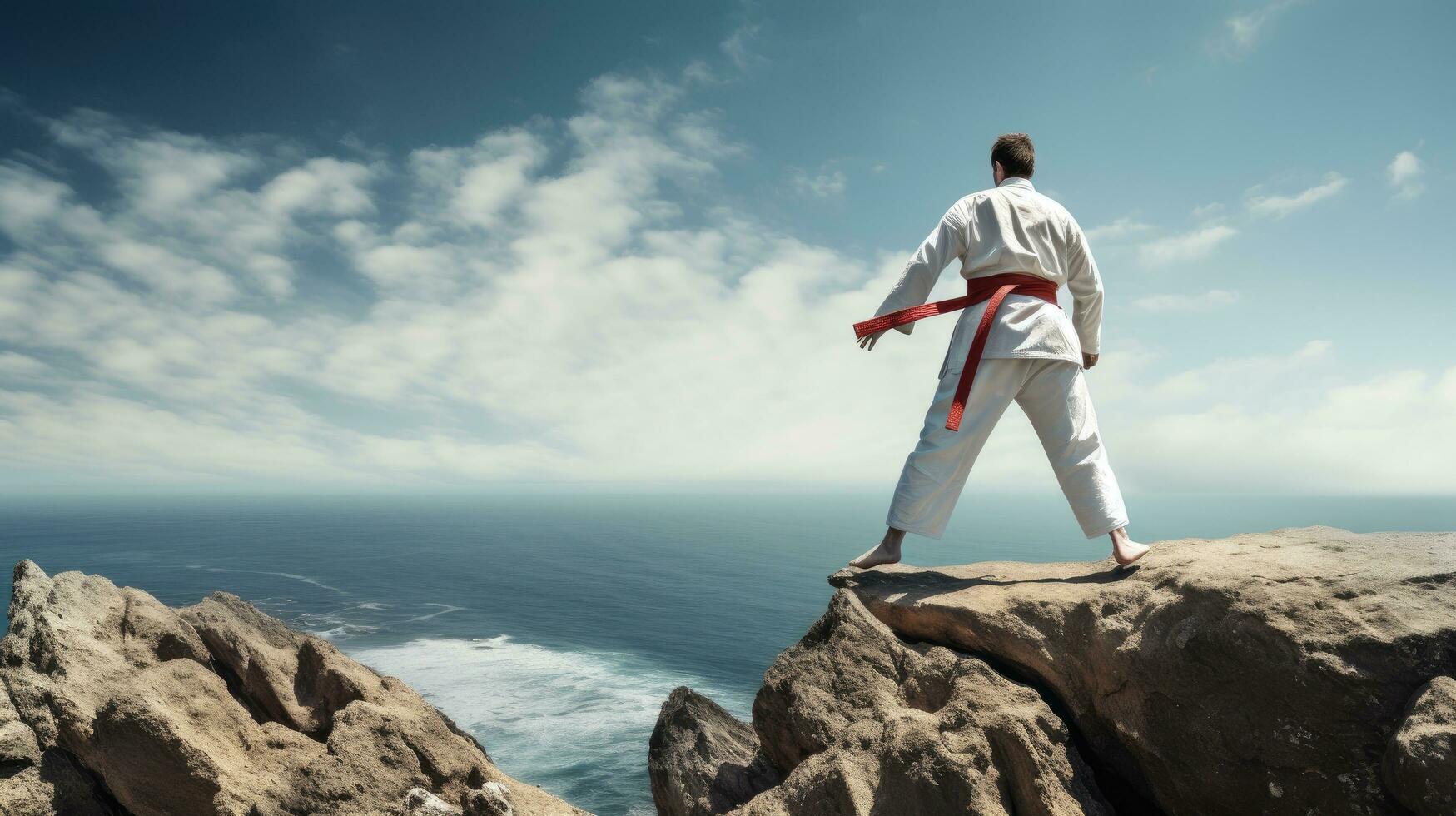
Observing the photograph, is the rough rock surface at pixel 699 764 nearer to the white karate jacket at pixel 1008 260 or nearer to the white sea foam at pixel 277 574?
the white karate jacket at pixel 1008 260

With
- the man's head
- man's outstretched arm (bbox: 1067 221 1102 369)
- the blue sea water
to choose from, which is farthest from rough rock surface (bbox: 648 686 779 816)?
the blue sea water

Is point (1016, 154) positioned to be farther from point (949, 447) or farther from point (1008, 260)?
point (949, 447)

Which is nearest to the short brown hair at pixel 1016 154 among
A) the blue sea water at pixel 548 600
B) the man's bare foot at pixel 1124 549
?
the man's bare foot at pixel 1124 549

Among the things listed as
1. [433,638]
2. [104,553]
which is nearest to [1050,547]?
[433,638]

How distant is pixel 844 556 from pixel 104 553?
97409mm

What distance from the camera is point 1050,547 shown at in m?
93.3

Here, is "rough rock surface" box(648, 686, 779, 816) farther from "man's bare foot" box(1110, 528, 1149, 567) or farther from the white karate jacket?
the white karate jacket

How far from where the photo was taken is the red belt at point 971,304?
4586 mm

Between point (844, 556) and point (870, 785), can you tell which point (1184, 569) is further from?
point (844, 556)

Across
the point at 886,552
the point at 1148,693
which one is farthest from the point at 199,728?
the point at 1148,693

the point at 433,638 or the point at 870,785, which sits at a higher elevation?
the point at 870,785

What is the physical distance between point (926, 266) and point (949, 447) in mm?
1375

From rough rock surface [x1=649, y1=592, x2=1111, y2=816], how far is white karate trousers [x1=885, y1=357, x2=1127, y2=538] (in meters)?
0.95

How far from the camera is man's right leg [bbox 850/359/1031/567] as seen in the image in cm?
460
